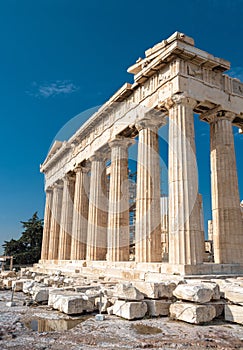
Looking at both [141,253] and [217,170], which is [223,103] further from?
[141,253]

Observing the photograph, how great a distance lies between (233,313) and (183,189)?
6432 mm

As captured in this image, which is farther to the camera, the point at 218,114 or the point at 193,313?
the point at 218,114

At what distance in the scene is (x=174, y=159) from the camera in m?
13.3

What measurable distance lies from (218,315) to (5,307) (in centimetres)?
567

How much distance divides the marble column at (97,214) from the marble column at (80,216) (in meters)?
2.70

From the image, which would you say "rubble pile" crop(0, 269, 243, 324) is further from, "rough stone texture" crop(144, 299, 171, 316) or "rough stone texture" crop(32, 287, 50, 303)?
"rough stone texture" crop(32, 287, 50, 303)

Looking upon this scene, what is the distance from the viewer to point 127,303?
7.34 m

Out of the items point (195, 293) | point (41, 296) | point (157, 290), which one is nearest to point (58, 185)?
point (41, 296)

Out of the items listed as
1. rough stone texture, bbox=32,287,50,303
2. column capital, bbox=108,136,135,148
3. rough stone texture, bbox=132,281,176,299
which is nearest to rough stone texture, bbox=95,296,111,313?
rough stone texture, bbox=132,281,176,299

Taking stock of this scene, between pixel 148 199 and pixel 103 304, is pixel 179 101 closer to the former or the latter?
pixel 148 199

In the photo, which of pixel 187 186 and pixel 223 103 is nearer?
pixel 187 186

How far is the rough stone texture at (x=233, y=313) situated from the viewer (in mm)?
6743

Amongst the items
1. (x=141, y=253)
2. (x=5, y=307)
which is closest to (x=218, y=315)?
(x=5, y=307)

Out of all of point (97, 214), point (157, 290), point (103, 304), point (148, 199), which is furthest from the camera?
point (97, 214)
